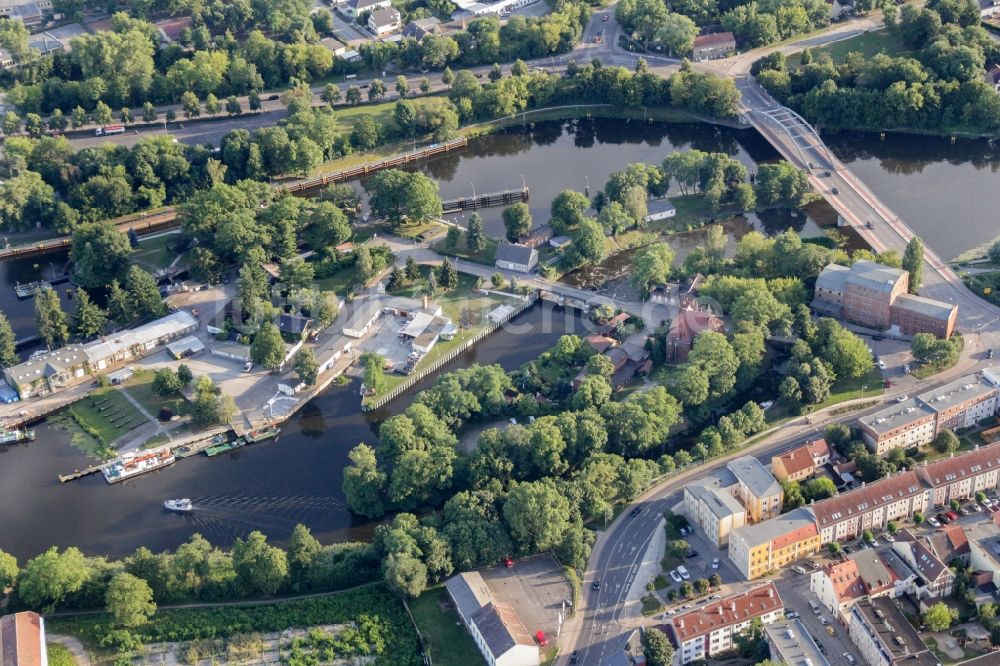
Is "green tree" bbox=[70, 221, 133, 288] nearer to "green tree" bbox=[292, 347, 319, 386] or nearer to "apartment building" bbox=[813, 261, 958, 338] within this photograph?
"green tree" bbox=[292, 347, 319, 386]

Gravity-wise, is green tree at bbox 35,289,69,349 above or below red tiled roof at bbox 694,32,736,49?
below

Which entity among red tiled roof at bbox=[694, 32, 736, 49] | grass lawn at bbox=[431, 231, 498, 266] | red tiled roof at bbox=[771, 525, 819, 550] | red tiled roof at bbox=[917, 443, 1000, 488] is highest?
red tiled roof at bbox=[694, 32, 736, 49]

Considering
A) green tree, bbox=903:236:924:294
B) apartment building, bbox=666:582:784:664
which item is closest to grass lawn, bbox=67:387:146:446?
apartment building, bbox=666:582:784:664

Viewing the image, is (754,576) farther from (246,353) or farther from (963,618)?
(246,353)

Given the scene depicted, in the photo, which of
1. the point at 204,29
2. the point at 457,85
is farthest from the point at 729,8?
the point at 204,29

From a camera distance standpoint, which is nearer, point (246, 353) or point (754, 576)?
point (754, 576)

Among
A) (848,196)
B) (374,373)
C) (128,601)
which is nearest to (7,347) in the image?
(374,373)

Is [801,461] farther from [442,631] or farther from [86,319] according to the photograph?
[86,319]
